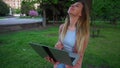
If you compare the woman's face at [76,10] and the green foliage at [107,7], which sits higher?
the green foliage at [107,7]

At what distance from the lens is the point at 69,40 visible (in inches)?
121

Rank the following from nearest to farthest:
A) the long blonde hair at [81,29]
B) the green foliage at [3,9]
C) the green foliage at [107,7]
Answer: the long blonde hair at [81,29], the green foliage at [107,7], the green foliage at [3,9]

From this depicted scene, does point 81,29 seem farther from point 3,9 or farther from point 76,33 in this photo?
point 3,9

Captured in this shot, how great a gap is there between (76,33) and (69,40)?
0.39ft

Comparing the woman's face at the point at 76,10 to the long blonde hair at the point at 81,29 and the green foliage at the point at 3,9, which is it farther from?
the green foliage at the point at 3,9

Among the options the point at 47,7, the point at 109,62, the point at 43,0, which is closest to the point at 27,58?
the point at 109,62

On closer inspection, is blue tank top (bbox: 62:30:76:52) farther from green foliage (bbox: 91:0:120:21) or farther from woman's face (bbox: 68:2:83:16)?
green foliage (bbox: 91:0:120:21)

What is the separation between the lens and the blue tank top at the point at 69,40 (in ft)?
10.0

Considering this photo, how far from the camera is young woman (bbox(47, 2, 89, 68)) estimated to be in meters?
3.03

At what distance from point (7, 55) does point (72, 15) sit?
6.55 meters

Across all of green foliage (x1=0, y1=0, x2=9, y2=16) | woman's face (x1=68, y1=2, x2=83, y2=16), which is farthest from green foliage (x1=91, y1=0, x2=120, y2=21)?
green foliage (x1=0, y1=0, x2=9, y2=16)

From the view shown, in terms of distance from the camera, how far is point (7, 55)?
30.4 ft

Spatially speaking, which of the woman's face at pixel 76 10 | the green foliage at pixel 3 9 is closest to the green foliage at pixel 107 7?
the woman's face at pixel 76 10

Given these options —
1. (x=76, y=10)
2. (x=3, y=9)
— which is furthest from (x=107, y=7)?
(x=3, y=9)
